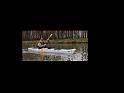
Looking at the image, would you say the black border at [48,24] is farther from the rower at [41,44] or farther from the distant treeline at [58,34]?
the rower at [41,44]

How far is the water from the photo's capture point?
327 cm

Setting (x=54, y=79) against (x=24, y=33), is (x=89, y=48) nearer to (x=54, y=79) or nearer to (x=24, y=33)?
(x=54, y=79)

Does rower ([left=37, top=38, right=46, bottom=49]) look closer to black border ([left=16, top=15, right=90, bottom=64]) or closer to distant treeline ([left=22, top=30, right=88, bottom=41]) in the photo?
distant treeline ([left=22, top=30, right=88, bottom=41])

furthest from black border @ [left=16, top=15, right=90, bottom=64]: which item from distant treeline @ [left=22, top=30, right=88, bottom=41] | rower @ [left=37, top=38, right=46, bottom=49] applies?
rower @ [left=37, top=38, right=46, bottom=49]

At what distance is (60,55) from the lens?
3.29m

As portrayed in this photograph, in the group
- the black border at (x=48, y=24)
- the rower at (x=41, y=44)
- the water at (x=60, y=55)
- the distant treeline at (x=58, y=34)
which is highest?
the black border at (x=48, y=24)

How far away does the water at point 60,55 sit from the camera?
10.7 ft

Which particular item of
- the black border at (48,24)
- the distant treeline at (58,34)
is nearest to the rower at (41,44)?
the distant treeline at (58,34)

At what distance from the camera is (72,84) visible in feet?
10.7

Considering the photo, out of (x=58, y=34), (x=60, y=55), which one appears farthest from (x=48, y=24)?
(x=60, y=55)

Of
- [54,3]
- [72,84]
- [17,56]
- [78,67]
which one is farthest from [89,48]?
[17,56]

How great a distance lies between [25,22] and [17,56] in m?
0.47

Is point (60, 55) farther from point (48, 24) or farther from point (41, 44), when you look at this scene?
point (48, 24)

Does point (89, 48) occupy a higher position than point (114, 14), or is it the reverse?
point (114, 14)
